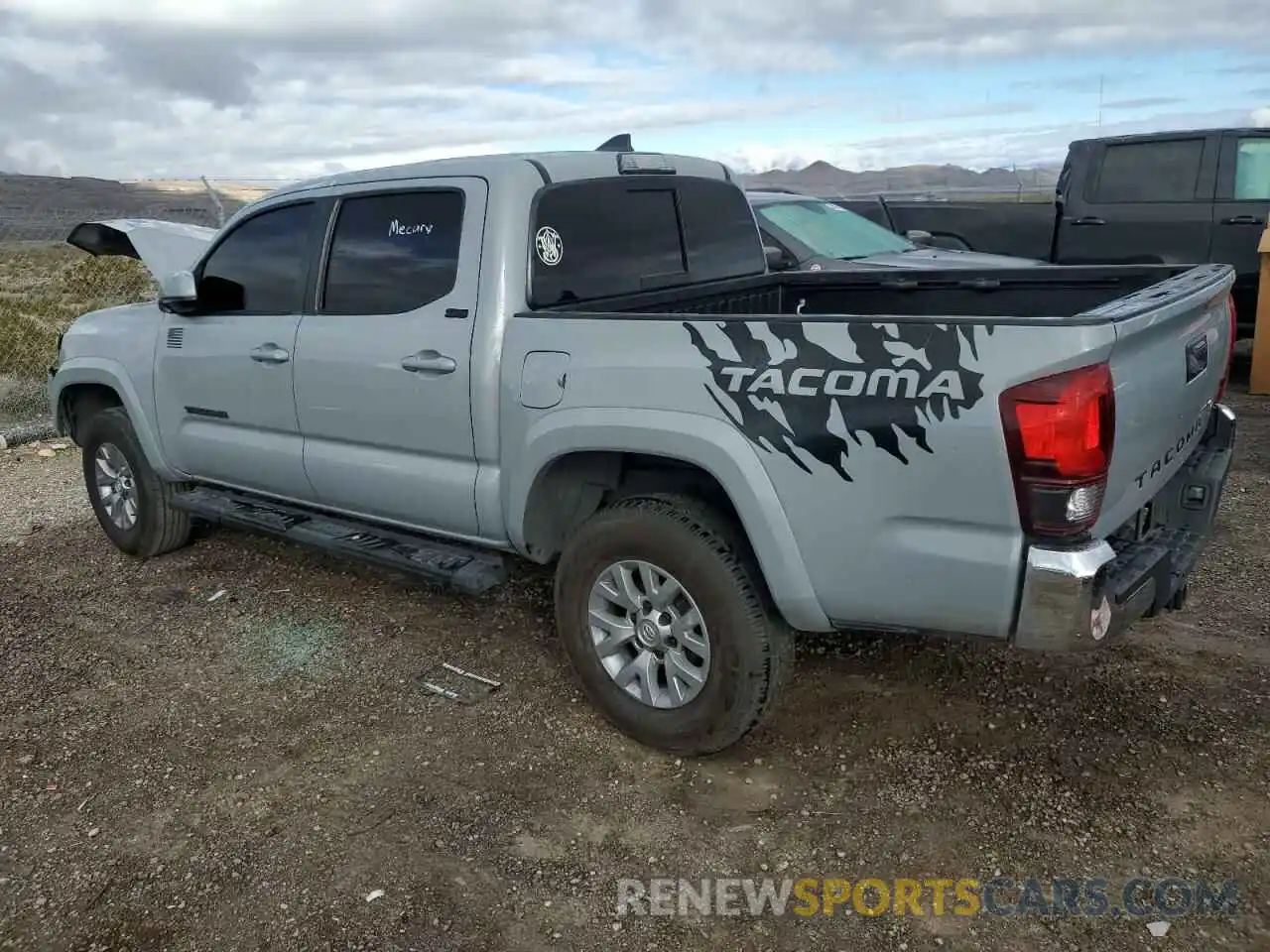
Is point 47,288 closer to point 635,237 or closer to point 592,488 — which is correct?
point 635,237

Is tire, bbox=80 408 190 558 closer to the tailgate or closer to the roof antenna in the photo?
the roof antenna

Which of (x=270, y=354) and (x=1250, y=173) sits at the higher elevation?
(x=1250, y=173)

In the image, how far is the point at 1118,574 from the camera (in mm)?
2861

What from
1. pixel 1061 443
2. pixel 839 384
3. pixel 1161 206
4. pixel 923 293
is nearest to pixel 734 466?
pixel 839 384

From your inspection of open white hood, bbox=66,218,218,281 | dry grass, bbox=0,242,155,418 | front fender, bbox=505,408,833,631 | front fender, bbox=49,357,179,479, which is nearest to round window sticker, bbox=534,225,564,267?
front fender, bbox=505,408,833,631

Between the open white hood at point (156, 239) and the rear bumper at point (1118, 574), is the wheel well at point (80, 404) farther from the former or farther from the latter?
the rear bumper at point (1118, 574)

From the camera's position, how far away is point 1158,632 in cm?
421

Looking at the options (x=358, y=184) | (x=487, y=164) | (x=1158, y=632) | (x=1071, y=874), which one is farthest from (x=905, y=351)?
(x=358, y=184)

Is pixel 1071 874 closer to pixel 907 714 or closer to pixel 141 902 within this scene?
pixel 907 714

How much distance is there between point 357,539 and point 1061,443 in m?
2.82

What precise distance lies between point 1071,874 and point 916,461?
1196 mm

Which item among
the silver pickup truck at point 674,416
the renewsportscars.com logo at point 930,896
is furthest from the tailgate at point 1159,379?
the renewsportscars.com logo at point 930,896

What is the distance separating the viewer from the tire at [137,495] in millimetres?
5469

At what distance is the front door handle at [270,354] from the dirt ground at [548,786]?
121cm
